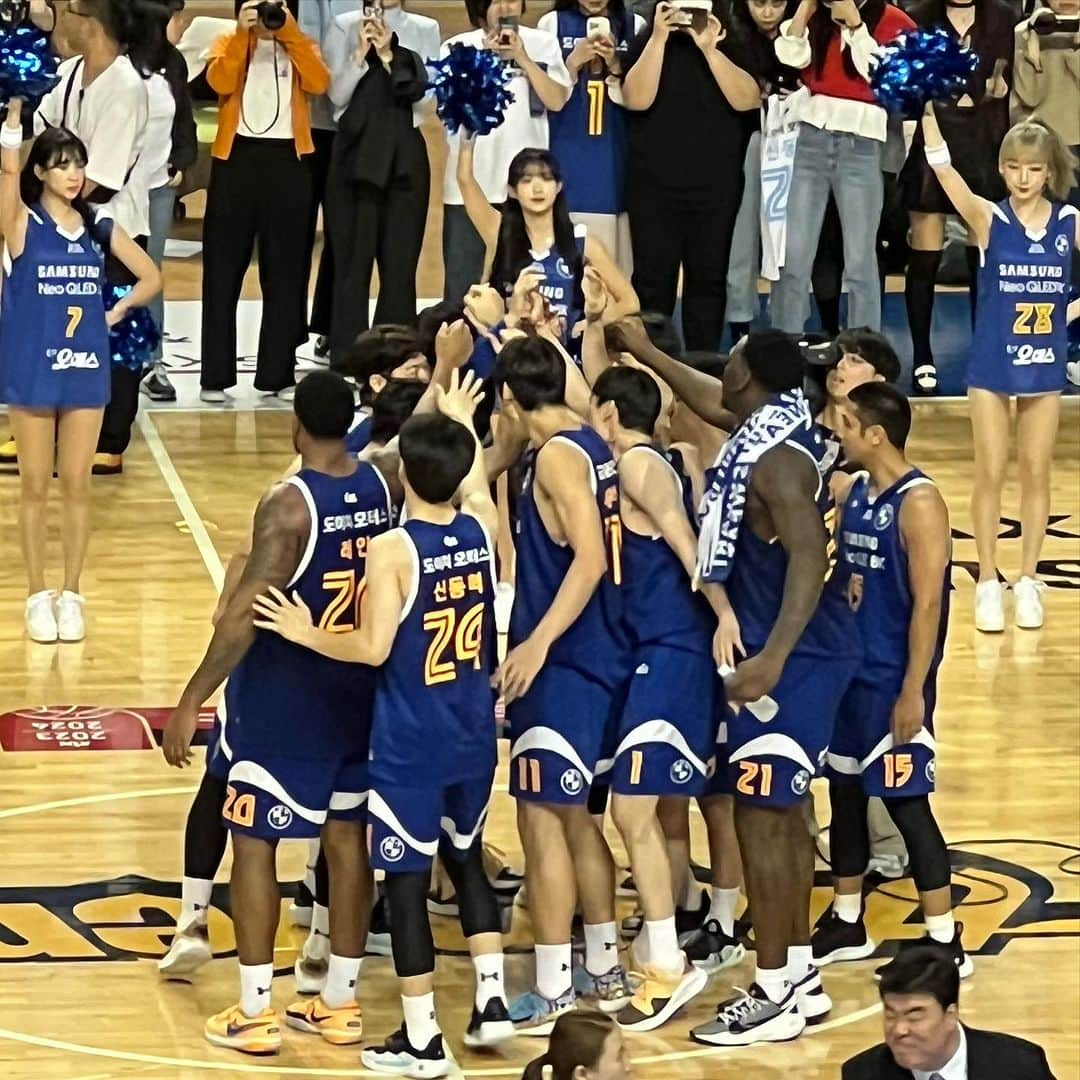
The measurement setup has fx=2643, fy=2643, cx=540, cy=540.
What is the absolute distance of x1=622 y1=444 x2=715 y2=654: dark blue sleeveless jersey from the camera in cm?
650

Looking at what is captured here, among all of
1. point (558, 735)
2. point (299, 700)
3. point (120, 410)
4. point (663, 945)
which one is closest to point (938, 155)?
point (558, 735)

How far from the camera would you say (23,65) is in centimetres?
898

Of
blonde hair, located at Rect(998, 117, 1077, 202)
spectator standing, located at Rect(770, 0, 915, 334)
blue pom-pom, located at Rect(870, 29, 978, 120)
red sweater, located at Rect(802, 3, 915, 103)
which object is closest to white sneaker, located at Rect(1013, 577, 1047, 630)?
blonde hair, located at Rect(998, 117, 1077, 202)

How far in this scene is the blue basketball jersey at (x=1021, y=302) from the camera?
32.2ft

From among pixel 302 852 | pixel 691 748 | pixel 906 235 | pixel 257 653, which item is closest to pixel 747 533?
pixel 691 748

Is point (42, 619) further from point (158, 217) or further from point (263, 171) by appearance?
point (158, 217)

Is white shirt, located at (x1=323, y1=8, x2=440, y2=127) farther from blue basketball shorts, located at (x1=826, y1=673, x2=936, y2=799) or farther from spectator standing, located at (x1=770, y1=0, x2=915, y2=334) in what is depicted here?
blue basketball shorts, located at (x1=826, y1=673, x2=936, y2=799)

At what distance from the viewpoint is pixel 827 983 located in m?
6.86

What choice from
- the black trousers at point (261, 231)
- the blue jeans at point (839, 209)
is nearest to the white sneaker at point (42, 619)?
the black trousers at point (261, 231)

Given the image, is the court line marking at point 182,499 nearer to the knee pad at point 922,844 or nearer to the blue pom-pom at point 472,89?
the blue pom-pom at point 472,89

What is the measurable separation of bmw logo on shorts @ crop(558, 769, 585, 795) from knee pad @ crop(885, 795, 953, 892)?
0.92m

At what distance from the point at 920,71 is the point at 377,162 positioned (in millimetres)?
3909

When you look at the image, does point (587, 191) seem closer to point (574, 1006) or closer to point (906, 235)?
point (906, 235)

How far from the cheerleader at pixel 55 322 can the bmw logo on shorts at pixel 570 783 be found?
366 cm
